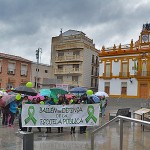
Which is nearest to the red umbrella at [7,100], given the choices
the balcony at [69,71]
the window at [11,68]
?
the window at [11,68]

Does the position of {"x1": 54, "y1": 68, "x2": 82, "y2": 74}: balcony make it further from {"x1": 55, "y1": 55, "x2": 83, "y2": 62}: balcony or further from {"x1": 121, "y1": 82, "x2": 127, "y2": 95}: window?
{"x1": 121, "y1": 82, "x2": 127, "y2": 95}: window

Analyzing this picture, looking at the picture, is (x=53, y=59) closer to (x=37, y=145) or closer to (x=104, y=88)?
(x=104, y=88)

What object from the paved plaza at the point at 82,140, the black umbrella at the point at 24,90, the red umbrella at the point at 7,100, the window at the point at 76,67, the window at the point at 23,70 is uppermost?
the window at the point at 76,67

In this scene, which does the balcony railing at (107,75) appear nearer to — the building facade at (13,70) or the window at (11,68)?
the building facade at (13,70)

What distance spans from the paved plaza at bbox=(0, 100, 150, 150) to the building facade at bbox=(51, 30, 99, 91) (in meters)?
44.5

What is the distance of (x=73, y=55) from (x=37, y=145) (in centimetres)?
4988

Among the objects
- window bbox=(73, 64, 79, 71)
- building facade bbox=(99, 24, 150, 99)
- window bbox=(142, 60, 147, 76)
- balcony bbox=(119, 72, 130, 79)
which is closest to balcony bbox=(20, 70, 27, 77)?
window bbox=(73, 64, 79, 71)

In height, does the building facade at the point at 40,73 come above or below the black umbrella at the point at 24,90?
above

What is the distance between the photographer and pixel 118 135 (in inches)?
249

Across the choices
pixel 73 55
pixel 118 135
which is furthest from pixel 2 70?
pixel 118 135

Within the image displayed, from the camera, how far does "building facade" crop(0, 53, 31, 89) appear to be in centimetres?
5340

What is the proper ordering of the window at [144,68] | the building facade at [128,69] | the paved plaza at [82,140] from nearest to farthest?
1. the paved plaza at [82,140]
2. the window at [144,68]
3. the building facade at [128,69]

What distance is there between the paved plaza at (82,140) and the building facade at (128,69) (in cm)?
3476

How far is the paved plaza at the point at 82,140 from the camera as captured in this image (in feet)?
19.8
